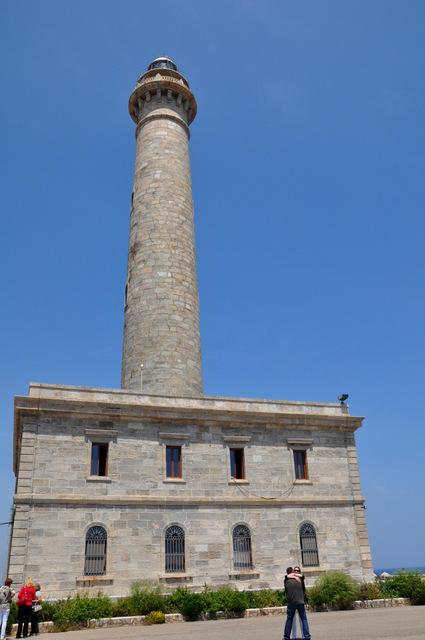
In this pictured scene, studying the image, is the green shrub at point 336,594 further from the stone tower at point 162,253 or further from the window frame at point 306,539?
the stone tower at point 162,253

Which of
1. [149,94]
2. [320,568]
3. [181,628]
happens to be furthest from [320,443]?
[149,94]

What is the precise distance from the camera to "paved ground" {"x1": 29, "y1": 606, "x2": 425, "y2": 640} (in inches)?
461

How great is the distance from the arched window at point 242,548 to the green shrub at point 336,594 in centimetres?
249

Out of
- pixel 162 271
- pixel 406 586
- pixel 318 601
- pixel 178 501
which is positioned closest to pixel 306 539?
pixel 318 601

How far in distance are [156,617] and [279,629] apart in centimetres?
421

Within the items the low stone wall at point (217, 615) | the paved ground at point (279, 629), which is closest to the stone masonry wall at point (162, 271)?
the low stone wall at point (217, 615)

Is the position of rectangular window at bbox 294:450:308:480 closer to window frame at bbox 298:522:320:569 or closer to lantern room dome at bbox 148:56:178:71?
window frame at bbox 298:522:320:569

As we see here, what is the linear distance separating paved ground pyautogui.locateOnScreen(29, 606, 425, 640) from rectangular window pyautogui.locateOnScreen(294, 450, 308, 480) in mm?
5424

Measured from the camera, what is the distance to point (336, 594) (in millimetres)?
17406

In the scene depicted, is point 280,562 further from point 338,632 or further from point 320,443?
point 338,632

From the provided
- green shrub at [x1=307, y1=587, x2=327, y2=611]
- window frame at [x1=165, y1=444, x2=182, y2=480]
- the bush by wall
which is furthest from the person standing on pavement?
green shrub at [x1=307, y1=587, x2=327, y2=611]

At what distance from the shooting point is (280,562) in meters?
19.3

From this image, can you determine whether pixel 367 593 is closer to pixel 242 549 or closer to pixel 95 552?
A: pixel 242 549

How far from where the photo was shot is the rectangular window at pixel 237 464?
20219 millimetres
